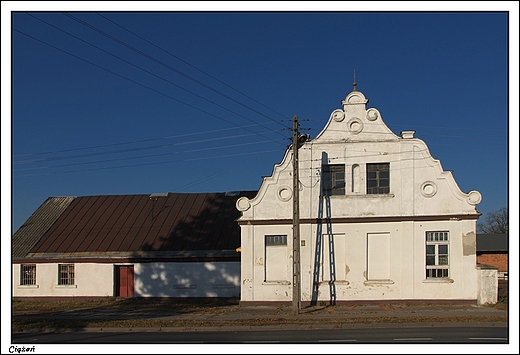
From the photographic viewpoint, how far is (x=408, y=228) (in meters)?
23.9

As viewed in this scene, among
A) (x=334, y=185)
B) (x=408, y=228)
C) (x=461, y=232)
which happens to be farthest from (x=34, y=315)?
(x=461, y=232)

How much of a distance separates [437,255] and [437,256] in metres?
0.04

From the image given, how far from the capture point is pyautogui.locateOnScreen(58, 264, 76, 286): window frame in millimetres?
31047

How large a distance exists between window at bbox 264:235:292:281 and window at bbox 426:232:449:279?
6332 mm

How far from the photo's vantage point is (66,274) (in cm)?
3122

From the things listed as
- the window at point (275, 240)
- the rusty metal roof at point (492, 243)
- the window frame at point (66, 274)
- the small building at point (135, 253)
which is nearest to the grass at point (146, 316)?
the small building at point (135, 253)

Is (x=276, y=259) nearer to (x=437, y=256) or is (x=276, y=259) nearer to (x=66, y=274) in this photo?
(x=437, y=256)

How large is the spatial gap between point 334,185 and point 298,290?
5.52m

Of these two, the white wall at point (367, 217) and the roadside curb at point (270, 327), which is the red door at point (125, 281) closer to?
the white wall at point (367, 217)

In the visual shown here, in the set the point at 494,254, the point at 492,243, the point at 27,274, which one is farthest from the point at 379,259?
the point at 492,243

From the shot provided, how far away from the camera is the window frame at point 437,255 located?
77.7 feet

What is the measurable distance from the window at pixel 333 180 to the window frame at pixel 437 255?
4.41 meters

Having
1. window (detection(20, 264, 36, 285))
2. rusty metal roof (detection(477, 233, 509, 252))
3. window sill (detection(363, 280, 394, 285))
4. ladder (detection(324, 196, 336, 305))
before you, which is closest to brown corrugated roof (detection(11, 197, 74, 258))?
window (detection(20, 264, 36, 285))

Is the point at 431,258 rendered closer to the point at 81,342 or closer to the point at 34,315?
the point at 81,342
